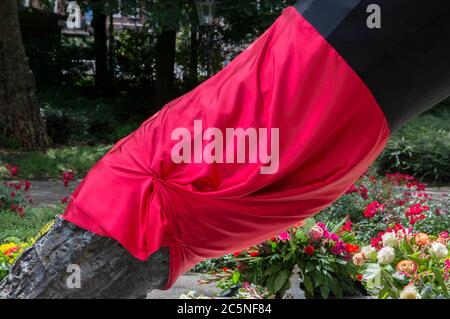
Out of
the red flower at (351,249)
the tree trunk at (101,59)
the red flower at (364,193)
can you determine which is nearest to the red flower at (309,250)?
the red flower at (351,249)

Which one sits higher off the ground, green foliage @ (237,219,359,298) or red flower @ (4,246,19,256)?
green foliage @ (237,219,359,298)

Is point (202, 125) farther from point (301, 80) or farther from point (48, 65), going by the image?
point (48, 65)

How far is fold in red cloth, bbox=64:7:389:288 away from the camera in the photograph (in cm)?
202

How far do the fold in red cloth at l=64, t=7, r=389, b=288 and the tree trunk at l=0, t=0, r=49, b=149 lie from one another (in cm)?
1203

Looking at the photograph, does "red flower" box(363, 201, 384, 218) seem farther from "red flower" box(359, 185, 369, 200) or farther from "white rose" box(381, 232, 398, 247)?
"white rose" box(381, 232, 398, 247)

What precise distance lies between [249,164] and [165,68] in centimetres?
1723

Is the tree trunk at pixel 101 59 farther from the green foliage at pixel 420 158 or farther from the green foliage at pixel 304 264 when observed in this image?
the green foliage at pixel 304 264

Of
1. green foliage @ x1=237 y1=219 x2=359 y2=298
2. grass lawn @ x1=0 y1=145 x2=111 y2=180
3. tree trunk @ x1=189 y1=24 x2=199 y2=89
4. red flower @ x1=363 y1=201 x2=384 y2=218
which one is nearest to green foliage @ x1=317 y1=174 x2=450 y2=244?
red flower @ x1=363 y1=201 x2=384 y2=218

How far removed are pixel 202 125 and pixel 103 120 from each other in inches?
564

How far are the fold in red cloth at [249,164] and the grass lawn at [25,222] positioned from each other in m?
4.38

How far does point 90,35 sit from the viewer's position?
2250 cm

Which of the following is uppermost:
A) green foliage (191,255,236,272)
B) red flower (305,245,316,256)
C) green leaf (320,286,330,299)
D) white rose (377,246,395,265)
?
white rose (377,246,395,265)

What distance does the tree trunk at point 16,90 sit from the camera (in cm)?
1352

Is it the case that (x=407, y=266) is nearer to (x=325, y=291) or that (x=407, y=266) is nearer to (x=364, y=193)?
(x=325, y=291)
